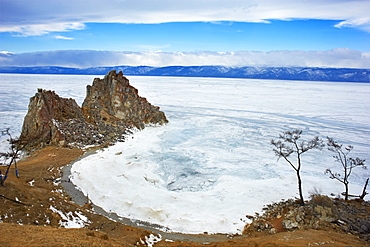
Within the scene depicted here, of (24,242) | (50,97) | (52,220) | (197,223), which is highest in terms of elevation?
(50,97)

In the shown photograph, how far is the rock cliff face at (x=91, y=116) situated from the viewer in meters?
30.5

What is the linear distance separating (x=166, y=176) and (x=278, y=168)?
10.9 metres

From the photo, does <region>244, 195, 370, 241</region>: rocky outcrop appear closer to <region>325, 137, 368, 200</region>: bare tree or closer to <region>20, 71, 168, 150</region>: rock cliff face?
<region>325, 137, 368, 200</region>: bare tree

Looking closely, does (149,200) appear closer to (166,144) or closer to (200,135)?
(166,144)

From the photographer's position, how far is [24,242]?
9.30 metres

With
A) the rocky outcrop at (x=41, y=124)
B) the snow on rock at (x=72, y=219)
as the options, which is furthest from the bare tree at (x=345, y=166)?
the rocky outcrop at (x=41, y=124)

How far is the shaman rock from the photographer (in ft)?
137

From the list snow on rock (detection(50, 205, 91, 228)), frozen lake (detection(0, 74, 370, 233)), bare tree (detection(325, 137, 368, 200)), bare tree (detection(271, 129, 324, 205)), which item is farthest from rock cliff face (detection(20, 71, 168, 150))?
bare tree (detection(325, 137, 368, 200))

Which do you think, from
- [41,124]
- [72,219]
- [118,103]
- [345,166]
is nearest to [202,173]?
[345,166]

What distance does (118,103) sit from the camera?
4309 cm

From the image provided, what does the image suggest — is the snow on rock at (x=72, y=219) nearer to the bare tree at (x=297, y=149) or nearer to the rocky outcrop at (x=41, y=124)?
the bare tree at (x=297, y=149)

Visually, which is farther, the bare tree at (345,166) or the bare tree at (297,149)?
the bare tree at (345,166)

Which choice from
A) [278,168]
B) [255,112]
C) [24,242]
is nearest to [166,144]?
[278,168]

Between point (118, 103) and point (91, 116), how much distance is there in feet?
17.5
